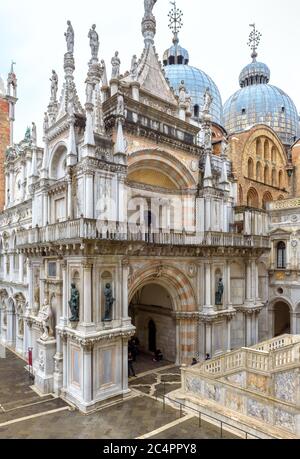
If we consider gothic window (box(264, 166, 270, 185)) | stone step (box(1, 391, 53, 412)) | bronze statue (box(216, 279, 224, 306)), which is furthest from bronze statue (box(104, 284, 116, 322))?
gothic window (box(264, 166, 270, 185))

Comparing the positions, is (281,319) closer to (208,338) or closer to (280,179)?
(208,338)

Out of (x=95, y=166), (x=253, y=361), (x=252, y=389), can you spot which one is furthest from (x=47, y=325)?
(x=252, y=389)

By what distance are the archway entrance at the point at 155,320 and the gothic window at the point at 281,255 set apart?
955 cm

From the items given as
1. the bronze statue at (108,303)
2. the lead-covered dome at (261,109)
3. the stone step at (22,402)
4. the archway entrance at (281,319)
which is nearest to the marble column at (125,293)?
the bronze statue at (108,303)

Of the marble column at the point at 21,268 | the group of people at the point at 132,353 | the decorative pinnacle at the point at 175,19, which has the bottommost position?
the group of people at the point at 132,353

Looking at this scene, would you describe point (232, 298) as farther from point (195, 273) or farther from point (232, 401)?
point (232, 401)


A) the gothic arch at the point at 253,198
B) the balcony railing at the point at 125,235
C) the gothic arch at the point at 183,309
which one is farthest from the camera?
the gothic arch at the point at 253,198

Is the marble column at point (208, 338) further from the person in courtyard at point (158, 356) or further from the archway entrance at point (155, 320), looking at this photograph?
the person in courtyard at point (158, 356)

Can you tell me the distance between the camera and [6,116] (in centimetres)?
3606

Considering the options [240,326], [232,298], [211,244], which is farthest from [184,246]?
[240,326]

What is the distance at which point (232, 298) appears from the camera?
2453 centimetres

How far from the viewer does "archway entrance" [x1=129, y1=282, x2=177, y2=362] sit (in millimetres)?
23859

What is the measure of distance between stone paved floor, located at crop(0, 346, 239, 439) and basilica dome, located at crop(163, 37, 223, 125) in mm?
33408

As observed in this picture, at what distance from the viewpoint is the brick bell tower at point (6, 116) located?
34625 millimetres
